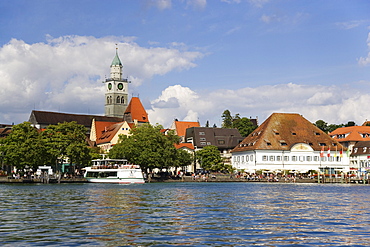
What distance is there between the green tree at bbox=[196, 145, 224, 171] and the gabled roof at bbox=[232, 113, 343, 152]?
520 cm

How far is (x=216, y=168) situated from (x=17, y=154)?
52.2 metres

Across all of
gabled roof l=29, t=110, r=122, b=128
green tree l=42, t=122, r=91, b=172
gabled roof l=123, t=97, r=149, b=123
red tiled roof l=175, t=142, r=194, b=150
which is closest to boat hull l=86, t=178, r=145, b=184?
green tree l=42, t=122, r=91, b=172

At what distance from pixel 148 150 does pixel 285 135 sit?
120ft

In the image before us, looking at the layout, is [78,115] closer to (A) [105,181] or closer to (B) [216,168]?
(B) [216,168]

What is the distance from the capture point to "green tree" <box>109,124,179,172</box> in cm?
10300

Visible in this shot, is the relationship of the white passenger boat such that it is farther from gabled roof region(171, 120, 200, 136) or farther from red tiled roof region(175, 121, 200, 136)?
gabled roof region(171, 120, 200, 136)

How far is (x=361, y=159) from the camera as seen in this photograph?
140750mm

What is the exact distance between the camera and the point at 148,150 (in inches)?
4070

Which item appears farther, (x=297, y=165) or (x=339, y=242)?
(x=297, y=165)

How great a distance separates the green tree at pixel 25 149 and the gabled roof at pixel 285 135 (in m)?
48.5

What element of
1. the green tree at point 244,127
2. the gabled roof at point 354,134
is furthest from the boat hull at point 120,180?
the green tree at point 244,127

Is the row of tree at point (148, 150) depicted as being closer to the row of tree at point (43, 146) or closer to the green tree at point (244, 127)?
the row of tree at point (43, 146)

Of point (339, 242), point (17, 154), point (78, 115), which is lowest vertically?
point (339, 242)

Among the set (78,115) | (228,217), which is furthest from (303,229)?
(78,115)
